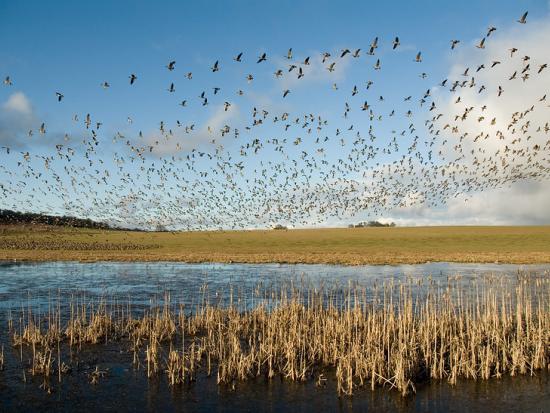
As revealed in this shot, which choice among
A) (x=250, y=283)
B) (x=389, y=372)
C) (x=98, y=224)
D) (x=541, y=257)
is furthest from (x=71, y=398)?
(x=98, y=224)

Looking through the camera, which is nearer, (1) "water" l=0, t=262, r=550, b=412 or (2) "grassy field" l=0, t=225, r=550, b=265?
(1) "water" l=0, t=262, r=550, b=412

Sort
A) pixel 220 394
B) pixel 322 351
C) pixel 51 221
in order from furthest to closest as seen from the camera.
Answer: pixel 51 221, pixel 322 351, pixel 220 394

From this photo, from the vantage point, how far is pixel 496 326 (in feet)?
55.8

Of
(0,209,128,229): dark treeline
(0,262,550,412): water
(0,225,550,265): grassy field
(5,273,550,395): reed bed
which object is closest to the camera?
(0,262,550,412): water

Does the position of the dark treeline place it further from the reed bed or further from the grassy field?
the reed bed

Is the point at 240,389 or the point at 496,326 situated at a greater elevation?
the point at 496,326

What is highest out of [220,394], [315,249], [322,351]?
[315,249]

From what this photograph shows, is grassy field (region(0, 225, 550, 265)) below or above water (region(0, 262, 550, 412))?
above

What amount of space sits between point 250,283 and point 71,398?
24.8 meters

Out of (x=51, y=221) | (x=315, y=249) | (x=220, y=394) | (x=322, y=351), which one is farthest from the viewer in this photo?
(x=51, y=221)

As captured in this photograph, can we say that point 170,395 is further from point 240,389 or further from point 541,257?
point 541,257

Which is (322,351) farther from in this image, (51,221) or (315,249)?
(51,221)

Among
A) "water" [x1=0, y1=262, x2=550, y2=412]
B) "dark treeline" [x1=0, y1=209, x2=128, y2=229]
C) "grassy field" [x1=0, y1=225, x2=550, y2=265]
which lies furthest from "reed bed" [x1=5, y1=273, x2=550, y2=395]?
"dark treeline" [x1=0, y1=209, x2=128, y2=229]

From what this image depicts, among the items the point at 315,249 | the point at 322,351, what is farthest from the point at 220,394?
the point at 315,249
